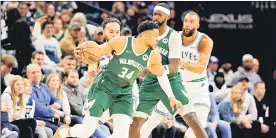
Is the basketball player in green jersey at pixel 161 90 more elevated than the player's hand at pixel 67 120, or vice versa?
the basketball player in green jersey at pixel 161 90

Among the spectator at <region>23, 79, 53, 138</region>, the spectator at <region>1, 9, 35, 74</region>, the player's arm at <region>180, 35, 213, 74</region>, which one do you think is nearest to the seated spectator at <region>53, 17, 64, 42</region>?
the spectator at <region>1, 9, 35, 74</region>

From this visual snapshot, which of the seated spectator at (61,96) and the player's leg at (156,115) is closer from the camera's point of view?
the player's leg at (156,115)

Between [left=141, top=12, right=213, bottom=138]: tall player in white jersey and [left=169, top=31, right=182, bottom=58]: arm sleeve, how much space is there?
1.41 ft

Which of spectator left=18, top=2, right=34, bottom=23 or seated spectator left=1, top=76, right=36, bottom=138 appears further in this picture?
spectator left=18, top=2, right=34, bottom=23

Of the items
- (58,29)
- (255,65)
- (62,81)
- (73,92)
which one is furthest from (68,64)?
(255,65)

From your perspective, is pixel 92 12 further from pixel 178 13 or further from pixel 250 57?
pixel 250 57

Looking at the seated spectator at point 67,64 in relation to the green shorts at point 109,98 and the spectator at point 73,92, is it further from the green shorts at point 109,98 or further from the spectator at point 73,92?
the green shorts at point 109,98

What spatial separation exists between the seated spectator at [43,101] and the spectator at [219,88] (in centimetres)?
326

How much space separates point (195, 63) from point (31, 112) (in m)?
2.59

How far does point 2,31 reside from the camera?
13.0 m

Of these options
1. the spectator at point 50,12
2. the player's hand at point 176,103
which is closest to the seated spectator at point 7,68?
the spectator at point 50,12

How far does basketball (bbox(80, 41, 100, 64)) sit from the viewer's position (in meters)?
8.78

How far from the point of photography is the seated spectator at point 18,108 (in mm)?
10430

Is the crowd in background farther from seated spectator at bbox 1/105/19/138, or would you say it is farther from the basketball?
the basketball
